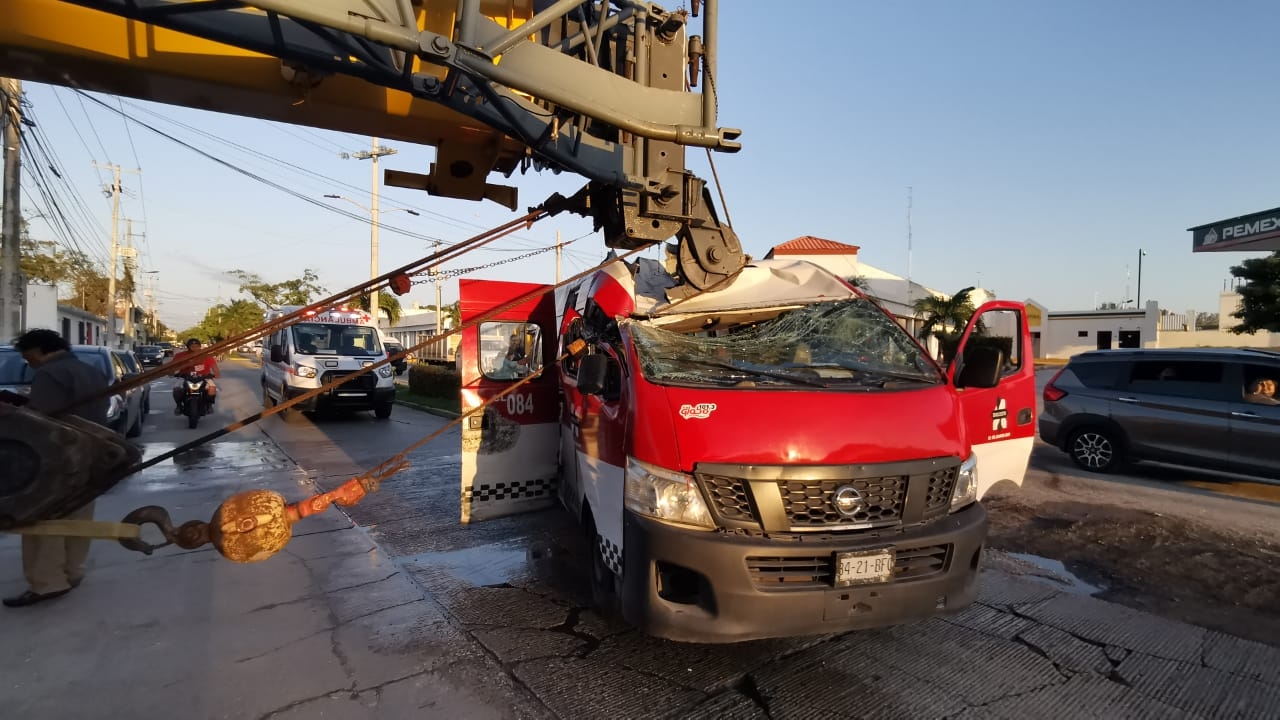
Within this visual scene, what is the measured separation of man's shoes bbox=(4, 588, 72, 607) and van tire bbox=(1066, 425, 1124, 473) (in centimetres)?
1021

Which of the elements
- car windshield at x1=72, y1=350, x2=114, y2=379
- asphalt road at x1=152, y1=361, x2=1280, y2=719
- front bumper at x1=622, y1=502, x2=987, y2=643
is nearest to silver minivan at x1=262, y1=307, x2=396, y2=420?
car windshield at x1=72, y1=350, x2=114, y2=379

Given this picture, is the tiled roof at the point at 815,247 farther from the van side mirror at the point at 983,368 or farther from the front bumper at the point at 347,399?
the van side mirror at the point at 983,368

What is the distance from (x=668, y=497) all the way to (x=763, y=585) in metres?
0.55

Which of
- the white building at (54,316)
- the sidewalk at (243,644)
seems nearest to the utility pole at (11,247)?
the sidewalk at (243,644)

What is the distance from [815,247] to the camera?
37.8 m

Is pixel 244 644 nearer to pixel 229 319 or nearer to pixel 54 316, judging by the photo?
pixel 54 316

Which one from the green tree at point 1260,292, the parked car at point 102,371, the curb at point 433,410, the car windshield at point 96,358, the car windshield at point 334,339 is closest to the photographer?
the parked car at point 102,371

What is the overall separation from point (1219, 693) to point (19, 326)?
22599mm

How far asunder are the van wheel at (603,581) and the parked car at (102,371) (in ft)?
21.0

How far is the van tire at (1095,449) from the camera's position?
27.0ft

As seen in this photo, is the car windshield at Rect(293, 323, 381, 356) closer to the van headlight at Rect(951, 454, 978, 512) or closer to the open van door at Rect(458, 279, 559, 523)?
the open van door at Rect(458, 279, 559, 523)

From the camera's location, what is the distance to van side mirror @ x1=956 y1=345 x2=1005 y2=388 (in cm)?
407

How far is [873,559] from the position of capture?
2.95m

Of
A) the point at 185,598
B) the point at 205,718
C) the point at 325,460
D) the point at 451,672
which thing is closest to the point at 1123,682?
the point at 451,672
